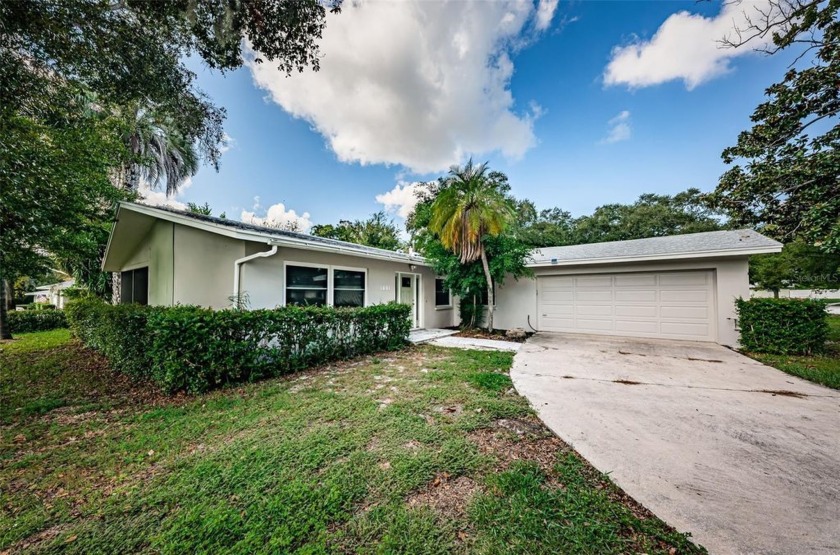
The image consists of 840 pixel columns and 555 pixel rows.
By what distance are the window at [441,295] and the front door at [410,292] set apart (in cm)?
111

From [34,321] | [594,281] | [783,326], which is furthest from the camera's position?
[34,321]

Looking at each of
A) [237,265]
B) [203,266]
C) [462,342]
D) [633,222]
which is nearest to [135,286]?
[203,266]

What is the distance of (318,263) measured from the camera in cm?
750

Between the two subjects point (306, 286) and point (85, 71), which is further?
point (306, 286)

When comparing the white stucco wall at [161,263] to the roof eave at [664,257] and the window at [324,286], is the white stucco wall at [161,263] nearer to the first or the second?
the window at [324,286]

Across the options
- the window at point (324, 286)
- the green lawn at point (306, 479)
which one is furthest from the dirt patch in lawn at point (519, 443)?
the window at point (324, 286)

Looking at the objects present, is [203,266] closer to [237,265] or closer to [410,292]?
[237,265]

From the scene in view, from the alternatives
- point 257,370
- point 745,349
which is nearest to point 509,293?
point 745,349

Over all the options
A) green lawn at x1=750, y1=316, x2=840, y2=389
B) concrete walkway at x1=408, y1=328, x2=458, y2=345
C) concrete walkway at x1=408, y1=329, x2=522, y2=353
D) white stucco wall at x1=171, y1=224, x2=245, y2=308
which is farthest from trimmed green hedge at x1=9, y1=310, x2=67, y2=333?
green lawn at x1=750, y1=316, x2=840, y2=389

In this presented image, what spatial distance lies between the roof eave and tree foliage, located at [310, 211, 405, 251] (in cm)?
1666

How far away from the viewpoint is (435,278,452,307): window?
12125mm

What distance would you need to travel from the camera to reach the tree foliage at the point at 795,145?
17.5ft

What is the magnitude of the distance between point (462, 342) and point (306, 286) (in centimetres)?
462

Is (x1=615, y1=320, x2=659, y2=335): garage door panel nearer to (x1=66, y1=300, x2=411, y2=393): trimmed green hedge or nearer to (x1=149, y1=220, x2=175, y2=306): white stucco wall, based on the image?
(x1=66, y1=300, x2=411, y2=393): trimmed green hedge
